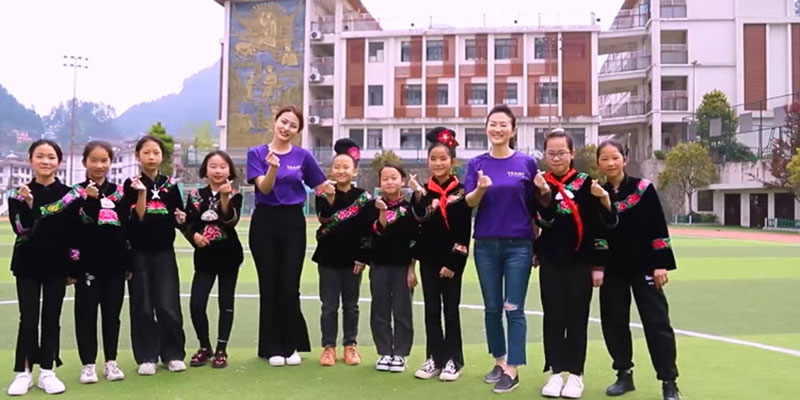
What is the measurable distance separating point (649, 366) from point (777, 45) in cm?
4665

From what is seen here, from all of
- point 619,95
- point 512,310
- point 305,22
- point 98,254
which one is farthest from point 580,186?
point 619,95

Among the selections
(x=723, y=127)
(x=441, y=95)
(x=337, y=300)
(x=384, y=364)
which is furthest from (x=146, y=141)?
(x=441, y=95)

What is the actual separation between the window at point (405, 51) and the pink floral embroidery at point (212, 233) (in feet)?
145

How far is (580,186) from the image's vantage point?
478 cm

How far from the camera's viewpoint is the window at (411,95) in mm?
48531

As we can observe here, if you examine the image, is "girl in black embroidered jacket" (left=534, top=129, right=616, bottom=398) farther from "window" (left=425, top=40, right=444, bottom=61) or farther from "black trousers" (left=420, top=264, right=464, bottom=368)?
"window" (left=425, top=40, right=444, bottom=61)

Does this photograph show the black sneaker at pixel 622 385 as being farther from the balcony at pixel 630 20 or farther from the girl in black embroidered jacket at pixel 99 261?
the balcony at pixel 630 20

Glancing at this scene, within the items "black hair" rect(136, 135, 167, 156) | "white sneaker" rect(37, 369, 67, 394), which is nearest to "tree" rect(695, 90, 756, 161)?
"black hair" rect(136, 135, 167, 156)

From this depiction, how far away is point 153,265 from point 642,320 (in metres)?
3.73

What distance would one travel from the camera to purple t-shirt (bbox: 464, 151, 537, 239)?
490 centimetres

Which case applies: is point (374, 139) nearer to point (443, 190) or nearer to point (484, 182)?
point (443, 190)

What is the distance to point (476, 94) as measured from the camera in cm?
4784

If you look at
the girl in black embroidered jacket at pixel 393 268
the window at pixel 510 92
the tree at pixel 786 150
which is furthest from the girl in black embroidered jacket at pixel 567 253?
the window at pixel 510 92

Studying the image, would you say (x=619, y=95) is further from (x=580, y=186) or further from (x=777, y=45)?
(x=580, y=186)
